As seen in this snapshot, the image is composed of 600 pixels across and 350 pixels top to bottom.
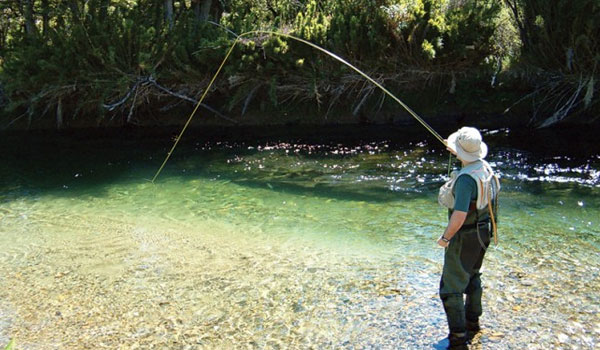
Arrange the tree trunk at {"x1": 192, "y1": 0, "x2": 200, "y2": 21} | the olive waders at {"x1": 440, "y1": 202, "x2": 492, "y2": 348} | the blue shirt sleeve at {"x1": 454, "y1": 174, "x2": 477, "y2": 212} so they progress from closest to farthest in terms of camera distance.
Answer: the blue shirt sleeve at {"x1": 454, "y1": 174, "x2": 477, "y2": 212} → the olive waders at {"x1": 440, "y1": 202, "x2": 492, "y2": 348} → the tree trunk at {"x1": 192, "y1": 0, "x2": 200, "y2": 21}

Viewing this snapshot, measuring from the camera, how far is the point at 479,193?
423 cm

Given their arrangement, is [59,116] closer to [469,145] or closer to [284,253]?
[284,253]

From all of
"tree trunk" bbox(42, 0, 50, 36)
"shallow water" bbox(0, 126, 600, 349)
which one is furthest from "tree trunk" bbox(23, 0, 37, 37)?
"shallow water" bbox(0, 126, 600, 349)

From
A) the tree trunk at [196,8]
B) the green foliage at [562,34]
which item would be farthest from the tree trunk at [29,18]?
the green foliage at [562,34]

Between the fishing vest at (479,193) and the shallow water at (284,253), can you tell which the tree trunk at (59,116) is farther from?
the fishing vest at (479,193)

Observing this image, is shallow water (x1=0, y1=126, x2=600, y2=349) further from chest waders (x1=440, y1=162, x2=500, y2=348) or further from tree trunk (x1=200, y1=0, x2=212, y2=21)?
tree trunk (x1=200, y1=0, x2=212, y2=21)

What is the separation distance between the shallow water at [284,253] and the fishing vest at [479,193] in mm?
1182

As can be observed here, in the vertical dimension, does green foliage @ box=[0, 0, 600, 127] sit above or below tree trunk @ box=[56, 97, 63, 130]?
above

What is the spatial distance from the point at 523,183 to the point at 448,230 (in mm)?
6136

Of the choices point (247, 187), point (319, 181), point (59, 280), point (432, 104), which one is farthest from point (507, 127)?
point (59, 280)

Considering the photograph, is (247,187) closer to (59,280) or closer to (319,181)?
(319,181)

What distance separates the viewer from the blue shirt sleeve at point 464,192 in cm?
420

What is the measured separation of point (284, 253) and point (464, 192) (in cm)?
336

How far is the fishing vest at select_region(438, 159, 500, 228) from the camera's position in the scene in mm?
4238
